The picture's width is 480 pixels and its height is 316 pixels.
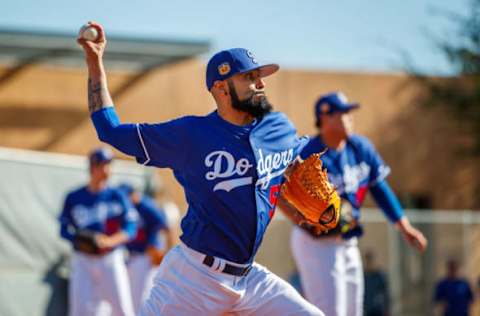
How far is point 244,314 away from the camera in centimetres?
540

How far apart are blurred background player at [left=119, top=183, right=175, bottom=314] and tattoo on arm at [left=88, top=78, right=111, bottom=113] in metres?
7.68

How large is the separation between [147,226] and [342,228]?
6.17m

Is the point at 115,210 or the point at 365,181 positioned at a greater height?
the point at 365,181

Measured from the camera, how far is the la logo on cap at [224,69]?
557cm

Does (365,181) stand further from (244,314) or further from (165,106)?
(165,106)

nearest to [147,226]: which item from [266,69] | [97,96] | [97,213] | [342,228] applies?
[97,213]

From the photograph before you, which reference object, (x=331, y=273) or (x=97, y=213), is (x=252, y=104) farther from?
(x=97, y=213)

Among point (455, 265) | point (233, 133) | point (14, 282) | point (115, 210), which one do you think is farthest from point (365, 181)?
point (455, 265)

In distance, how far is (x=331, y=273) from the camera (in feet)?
24.3

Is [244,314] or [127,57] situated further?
[127,57]

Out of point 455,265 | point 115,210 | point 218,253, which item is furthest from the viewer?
point 455,265

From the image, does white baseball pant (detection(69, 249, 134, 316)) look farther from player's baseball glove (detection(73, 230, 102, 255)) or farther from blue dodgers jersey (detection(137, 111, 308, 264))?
blue dodgers jersey (detection(137, 111, 308, 264))

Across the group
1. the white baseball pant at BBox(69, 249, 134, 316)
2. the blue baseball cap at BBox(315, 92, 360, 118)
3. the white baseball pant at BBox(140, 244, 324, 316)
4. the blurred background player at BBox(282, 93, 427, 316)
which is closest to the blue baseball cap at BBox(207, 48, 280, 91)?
the white baseball pant at BBox(140, 244, 324, 316)

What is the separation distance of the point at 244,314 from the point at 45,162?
7.72 m
